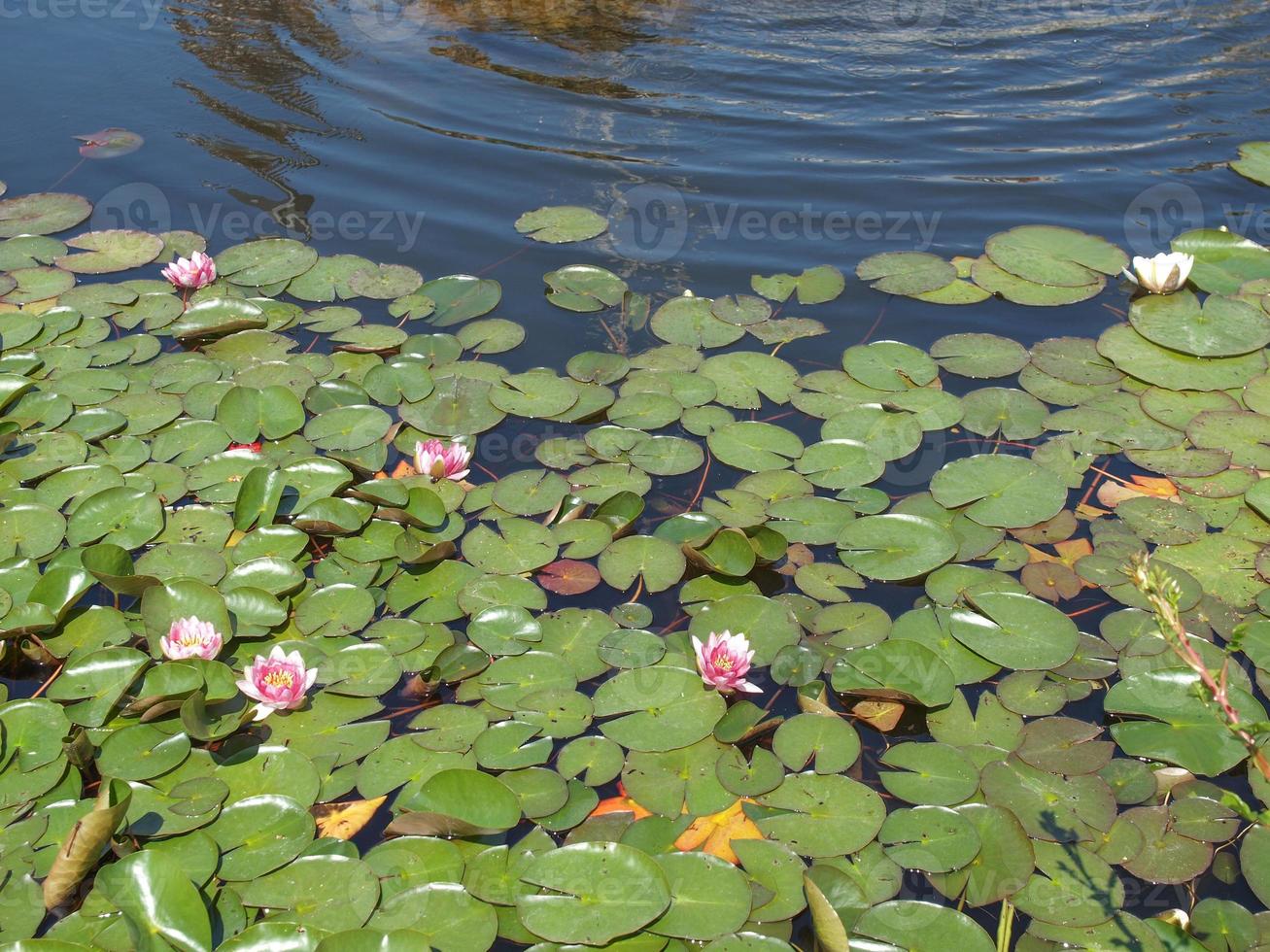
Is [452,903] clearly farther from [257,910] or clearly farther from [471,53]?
[471,53]

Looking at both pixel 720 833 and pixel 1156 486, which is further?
pixel 1156 486

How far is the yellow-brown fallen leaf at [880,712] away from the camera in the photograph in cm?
231

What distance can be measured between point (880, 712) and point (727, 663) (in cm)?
37

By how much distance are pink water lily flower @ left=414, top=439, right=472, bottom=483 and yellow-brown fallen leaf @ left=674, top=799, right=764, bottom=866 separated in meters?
1.25

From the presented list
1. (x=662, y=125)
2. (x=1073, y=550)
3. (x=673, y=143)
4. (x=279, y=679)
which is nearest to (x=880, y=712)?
(x=1073, y=550)

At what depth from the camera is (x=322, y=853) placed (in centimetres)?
201

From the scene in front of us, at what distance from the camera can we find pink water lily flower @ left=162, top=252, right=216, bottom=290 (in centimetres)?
361

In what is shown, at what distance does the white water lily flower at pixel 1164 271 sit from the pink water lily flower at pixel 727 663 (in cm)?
228

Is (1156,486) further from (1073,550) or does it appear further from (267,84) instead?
(267,84)

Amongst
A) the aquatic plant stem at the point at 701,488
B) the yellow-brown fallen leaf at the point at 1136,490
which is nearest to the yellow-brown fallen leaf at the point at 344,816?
the aquatic plant stem at the point at 701,488

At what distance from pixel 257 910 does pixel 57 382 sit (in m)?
2.04

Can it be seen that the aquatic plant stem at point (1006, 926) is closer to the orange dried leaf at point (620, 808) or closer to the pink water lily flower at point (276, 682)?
the orange dried leaf at point (620, 808)

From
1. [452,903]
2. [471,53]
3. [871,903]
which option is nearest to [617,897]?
[452,903]

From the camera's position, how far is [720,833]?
2074 mm
